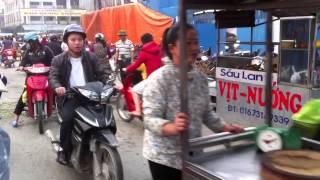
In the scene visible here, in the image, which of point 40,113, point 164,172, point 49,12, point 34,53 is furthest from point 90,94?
point 49,12

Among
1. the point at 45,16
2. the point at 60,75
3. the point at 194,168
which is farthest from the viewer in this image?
the point at 45,16

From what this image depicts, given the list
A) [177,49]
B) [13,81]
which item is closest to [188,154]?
[177,49]

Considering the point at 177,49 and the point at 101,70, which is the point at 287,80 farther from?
the point at 177,49

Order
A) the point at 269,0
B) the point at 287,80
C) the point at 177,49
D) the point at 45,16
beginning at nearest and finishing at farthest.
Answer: the point at 177,49 < the point at 269,0 < the point at 287,80 < the point at 45,16

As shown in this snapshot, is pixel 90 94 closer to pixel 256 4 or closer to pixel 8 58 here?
pixel 256 4

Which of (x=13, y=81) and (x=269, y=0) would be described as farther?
(x=13, y=81)

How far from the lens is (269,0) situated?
8.12ft

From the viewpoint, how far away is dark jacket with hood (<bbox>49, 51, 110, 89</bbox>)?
4.69 metres

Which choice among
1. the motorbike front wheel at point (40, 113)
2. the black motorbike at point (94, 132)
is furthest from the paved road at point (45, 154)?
the black motorbike at point (94, 132)

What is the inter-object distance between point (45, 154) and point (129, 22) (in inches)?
315

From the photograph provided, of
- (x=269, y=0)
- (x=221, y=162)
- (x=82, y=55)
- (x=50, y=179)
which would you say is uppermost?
(x=269, y=0)

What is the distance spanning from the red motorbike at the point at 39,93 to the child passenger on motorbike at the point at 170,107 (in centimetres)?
474

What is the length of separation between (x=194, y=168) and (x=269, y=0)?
106 cm

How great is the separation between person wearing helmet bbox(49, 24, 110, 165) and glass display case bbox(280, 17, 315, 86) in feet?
8.94
